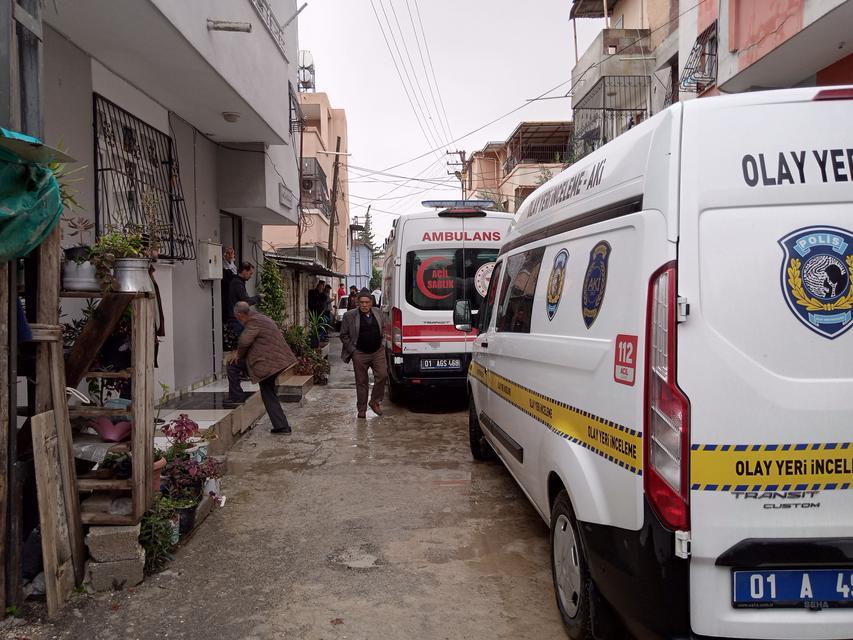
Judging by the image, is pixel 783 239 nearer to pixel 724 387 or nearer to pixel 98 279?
pixel 724 387

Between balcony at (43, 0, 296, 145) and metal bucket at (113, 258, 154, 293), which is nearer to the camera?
metal bucket at (113, 258, 154, 293)

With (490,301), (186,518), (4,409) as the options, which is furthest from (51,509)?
(490,301)

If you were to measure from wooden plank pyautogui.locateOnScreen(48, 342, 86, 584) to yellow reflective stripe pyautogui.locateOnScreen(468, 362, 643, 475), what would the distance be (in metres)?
2.60

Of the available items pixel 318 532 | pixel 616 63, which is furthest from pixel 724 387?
pixel 616 63

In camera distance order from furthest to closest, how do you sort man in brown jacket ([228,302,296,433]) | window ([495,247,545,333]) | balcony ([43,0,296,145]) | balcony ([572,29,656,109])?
1. balcony ([572,29,656,109])
2. man in brown jacket ([228,302,296,433])
3. balcony ([43,0,296,145])
4. window ([495,247,545,333])

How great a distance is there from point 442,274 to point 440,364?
1.25 metres

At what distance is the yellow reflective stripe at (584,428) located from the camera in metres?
2.50

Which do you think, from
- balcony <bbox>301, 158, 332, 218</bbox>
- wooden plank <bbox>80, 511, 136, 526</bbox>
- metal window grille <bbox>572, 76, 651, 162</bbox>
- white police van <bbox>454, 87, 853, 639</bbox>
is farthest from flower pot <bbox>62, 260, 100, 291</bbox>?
balcony <bbox>301, 158, 332, 218</bbox>

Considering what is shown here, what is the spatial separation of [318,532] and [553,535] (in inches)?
76.6

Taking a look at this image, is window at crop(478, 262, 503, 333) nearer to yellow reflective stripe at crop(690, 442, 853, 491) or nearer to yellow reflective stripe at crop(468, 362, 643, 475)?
yellow reflective stripe at crop(468, 362, 643, 475)

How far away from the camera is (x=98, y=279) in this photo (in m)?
3.78

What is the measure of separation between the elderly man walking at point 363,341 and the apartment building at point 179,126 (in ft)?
7.51

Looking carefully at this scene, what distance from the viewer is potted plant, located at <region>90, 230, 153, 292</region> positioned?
3.78 meters

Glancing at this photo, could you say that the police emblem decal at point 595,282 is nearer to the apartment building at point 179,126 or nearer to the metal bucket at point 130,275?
the metal bucket at point 130,275
